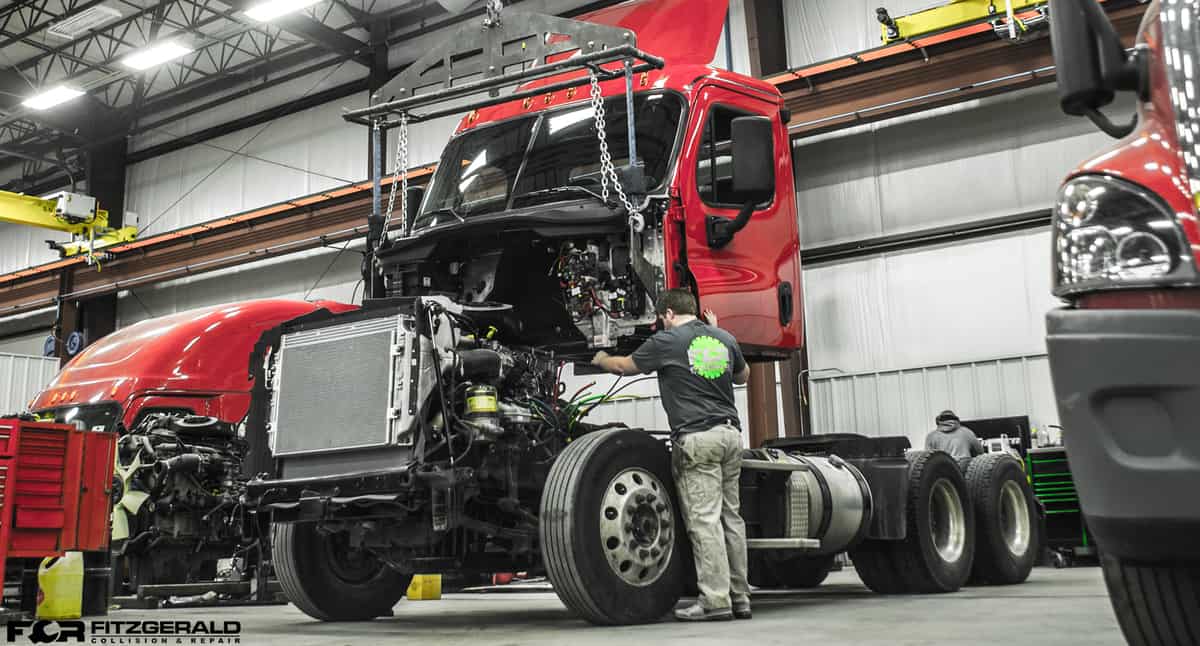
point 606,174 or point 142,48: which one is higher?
point 142,48

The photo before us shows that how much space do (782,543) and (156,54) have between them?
1669 cm

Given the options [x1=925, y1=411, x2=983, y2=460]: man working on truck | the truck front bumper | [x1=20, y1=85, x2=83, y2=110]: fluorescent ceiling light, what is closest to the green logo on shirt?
the truck front bumper

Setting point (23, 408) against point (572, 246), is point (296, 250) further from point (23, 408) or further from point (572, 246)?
point (572, 246)

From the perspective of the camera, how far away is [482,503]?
5.13 meters

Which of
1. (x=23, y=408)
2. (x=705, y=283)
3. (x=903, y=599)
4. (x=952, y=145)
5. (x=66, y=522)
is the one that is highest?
(x=952, y=145)

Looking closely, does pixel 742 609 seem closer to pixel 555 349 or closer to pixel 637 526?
pixel 637 526

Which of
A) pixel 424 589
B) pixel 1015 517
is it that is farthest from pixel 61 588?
pixel 1015 517

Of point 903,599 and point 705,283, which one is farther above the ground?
point 705,283

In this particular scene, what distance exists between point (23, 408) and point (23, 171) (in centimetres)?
1071

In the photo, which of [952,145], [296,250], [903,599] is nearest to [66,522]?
[903,599]

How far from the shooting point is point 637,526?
4.92 m

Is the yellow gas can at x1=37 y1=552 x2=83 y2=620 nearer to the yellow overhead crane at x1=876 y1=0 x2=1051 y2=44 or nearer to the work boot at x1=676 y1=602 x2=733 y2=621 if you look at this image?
the work boot at x1=676 y1=602 x2=733 y2=621

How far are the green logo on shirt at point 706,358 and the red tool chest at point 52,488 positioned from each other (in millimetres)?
3367

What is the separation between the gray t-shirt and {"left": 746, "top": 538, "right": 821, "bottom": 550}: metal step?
26.2 inches
